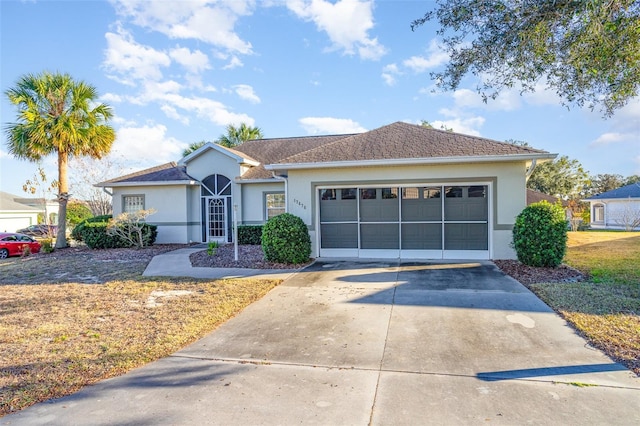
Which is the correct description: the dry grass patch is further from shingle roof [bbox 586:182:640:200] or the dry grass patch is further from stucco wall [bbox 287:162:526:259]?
shingle roof [bbox 586:182:640:200]

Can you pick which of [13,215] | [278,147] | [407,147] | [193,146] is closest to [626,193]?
[407,147]

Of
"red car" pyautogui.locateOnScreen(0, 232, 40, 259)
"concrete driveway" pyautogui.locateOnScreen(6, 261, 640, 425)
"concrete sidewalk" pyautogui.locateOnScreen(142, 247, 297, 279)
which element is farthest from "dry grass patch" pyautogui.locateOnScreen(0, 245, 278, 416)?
"red car" pyautogui.locateOnScreen(0, 232, 40, 259)

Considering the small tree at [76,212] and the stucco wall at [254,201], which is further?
the small tree at [76,212]

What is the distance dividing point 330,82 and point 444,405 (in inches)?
575

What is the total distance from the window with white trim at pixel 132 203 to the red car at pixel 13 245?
460cm

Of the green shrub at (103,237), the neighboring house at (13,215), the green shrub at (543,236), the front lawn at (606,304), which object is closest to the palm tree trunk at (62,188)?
the green shrub at (103,237)

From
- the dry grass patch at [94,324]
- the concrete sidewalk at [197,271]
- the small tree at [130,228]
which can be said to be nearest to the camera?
the dry grass patch at [94,324]

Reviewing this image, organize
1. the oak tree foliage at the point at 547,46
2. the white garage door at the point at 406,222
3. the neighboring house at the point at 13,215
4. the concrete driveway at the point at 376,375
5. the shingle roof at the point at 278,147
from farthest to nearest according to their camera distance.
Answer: the neighboring house at the point at 13,215 < the shingle roof at the point at 278,147 < the white garage door at the point at 406,222 < the oak tree foliage at the point at 547,46 < the concrete driveway at the point at 376,375

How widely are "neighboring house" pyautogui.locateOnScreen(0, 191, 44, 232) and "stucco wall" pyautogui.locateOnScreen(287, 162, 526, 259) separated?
31363 mm

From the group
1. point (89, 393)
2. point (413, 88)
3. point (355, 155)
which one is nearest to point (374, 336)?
point (89, 393)

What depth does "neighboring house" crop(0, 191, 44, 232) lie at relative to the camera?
3138 centimetres

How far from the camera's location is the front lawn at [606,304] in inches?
187

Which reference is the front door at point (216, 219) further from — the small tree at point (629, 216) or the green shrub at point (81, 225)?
the small tree at point (629, 216)

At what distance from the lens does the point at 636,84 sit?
21.0ft
